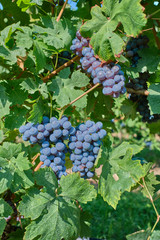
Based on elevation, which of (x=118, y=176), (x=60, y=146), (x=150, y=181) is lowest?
(x=150, y=181)

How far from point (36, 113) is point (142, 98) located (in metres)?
0.70

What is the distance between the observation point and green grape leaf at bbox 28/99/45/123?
0.97m

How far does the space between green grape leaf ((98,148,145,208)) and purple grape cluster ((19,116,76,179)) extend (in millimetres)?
169

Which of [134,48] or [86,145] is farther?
[134,48]

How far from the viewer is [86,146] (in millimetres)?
986

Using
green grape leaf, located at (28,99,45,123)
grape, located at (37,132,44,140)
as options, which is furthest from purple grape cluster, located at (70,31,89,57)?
grape, located at (37,132,44,140)

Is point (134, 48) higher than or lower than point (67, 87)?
lower

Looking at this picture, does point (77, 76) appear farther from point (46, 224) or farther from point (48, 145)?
point (46, 224)

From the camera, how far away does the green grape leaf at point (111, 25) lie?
0.91m

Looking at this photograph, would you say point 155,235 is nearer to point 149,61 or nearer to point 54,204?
point 54,204

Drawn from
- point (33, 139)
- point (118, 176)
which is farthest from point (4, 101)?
point (118, 176)

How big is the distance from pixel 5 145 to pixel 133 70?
0.65 metres

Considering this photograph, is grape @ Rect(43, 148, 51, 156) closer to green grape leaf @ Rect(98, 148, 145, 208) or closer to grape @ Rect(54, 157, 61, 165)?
grape @ Rect(54, 157, 61, 165)

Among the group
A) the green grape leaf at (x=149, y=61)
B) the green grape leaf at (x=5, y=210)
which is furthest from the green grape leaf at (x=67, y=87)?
the green grape leaf at (x=5, y=210)
